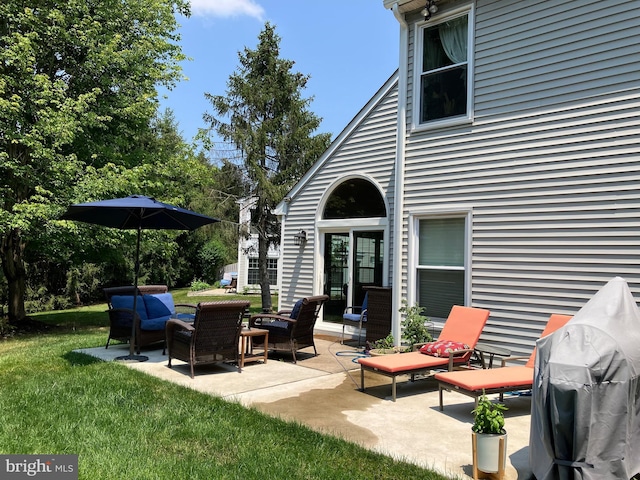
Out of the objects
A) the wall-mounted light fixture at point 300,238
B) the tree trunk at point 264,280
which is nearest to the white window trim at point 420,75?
the wall-mounted light fixture at point 300,238

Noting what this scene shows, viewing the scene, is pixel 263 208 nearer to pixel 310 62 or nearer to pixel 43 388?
pixel 310 62

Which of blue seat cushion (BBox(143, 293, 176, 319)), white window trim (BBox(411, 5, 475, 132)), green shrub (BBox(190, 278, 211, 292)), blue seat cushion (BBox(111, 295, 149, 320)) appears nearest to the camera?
white window trim (BBox(411, 5, 475, 132))

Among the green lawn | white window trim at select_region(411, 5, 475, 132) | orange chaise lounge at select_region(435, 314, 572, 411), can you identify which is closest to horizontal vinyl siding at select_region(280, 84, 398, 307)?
white window trim at select_region(411, 5, 475, 132)

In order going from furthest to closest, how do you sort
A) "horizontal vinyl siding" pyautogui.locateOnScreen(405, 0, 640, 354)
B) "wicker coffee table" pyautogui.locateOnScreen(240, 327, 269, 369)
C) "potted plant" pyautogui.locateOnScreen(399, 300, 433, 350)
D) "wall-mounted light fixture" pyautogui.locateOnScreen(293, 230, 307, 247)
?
"wall-mounted light fixture" pyautogui.locateOnScreen(293, 230, 307, 247), "potted plant" pyautogui.locateOnScreen(399, 300, 433, 350), "wicker coffee table" pyautogui.locateOnScreen(240, 327, 269, 369), "horizontal vinyl siding" pyautogui.locateOnScreen(405, 0, 640, 354)

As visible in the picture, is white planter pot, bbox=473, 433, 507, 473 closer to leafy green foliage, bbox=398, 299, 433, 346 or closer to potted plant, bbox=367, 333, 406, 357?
leafy green foliage, bbox=398, 299, 433, 346

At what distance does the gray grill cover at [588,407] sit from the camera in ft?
9.23

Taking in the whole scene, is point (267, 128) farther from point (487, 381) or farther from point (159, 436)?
point (159, 436)

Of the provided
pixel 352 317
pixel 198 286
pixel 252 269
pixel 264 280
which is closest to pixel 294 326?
pixel 352 317

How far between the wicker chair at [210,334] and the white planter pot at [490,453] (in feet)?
11.8

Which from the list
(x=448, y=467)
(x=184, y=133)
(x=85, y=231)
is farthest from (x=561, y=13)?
(x=184, y=133)

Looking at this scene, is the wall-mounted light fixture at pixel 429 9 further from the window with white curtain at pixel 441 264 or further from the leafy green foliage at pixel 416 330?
the leafy green foliage at pixel 416 330

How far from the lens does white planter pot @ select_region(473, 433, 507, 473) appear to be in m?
3.25

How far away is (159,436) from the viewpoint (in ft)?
13.0

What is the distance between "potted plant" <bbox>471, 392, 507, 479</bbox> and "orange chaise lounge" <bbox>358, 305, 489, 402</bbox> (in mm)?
1753
